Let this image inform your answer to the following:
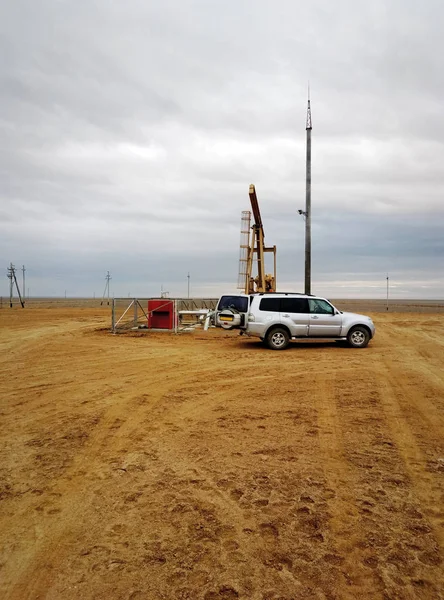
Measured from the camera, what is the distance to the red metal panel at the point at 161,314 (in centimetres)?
2055

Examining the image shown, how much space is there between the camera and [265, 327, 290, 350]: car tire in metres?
14.5

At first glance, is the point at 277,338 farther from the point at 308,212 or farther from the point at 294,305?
the point at 308,212

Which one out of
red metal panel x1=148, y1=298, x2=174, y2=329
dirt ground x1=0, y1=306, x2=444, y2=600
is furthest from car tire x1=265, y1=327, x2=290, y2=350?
red metal panel x1=148, y1=298, x2=174, y2=329

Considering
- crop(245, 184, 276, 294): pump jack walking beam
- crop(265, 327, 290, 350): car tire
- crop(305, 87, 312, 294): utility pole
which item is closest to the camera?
crop(265, 327, 290, 350): car tire

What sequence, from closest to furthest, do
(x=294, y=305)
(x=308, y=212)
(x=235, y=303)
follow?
(x=294, y=305)
(x=235, y=303)
(x=308, y=212)

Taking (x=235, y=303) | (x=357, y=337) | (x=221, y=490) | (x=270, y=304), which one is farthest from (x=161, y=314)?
(x=221, y=490)

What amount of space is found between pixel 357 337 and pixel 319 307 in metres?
1.75

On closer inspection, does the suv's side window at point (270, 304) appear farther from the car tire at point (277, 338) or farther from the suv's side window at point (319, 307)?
the suv's side window at point (319, 307)

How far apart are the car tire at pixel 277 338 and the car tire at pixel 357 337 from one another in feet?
7.65

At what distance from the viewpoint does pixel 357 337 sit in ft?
49.3

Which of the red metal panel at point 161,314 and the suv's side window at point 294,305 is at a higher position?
the suv's side window at point 294,305

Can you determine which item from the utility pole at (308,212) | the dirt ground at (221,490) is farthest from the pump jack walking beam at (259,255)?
the dirt ground at (221,490)

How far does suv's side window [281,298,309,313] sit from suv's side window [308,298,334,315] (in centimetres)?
21

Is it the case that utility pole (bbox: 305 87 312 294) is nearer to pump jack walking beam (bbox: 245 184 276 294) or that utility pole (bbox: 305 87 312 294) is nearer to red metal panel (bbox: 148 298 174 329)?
pump jack walking beam (bbox: 245 184 276 294)
